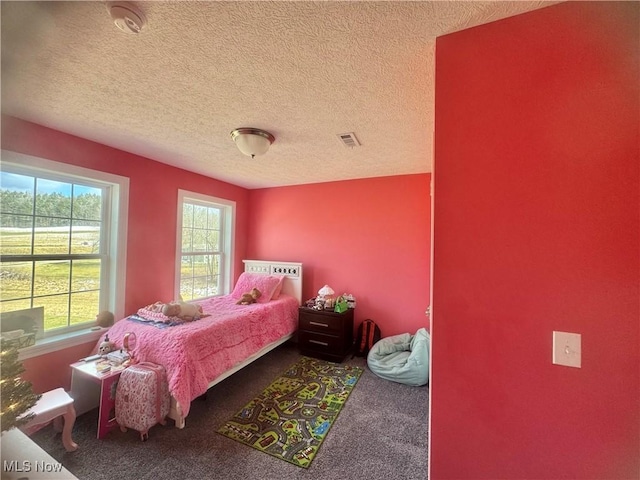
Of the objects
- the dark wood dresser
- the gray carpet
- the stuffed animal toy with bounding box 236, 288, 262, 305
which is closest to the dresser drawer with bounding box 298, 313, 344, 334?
the dark wood dresser

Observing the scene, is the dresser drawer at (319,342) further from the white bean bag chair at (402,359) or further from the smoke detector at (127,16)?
the smoke detector at (127,16)

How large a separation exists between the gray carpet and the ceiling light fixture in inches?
85.8

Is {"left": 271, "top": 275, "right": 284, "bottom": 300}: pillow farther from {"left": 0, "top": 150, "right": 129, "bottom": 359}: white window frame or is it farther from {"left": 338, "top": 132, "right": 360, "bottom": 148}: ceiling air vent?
{"left": 338, "top": 132, "right": 360, "bottom": 148}: ceiling air vent

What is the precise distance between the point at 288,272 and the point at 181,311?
159 centimetres

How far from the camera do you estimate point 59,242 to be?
2.15m

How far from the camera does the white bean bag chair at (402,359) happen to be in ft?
8.18

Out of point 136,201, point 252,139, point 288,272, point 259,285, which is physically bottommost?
point 259,285

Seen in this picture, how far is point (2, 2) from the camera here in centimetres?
93

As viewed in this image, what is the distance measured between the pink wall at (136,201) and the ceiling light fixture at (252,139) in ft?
4.53

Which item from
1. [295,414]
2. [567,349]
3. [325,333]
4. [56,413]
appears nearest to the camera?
[567,349]

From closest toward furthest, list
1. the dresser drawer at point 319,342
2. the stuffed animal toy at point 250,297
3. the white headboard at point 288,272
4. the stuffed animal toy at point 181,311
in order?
the stuffed animal toy at point 181,311, the dresser drawer at point 319,342, the stuffed animal toy at point 250,297, the white headboard at point 288,272

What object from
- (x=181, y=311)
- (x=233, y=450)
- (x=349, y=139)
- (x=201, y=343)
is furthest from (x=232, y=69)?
(x=233, y=450)

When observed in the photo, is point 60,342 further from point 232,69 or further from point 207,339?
point 232,69

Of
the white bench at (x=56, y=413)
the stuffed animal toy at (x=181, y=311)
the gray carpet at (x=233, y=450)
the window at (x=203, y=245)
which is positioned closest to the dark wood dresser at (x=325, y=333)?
the gray carpet at (x=233, y=450)
